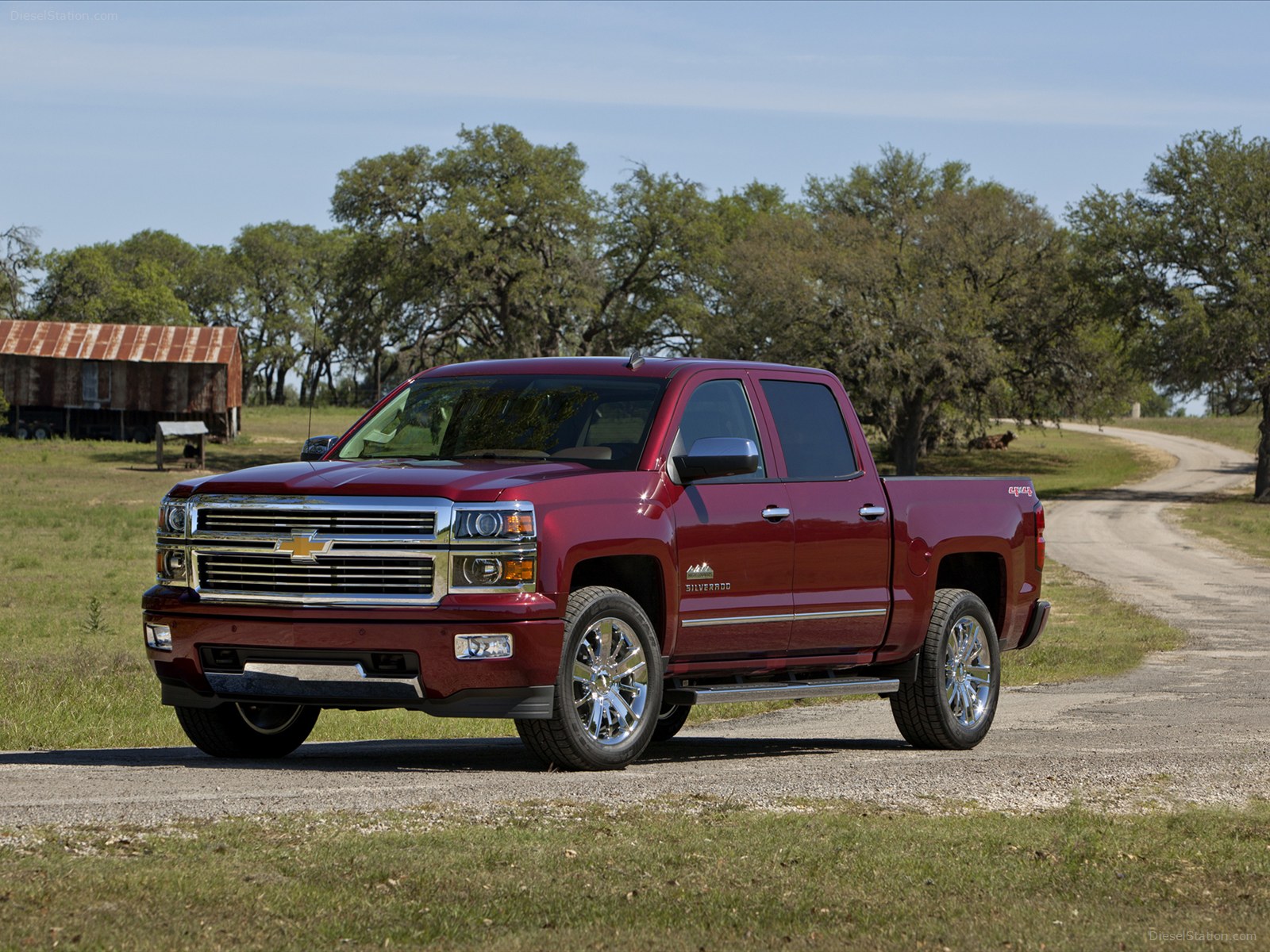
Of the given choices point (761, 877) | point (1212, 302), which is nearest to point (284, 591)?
point (761, 877)

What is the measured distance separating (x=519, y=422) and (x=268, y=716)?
2.17m

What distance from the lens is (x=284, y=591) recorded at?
317 inches

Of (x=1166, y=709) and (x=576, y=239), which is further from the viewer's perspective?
(x=576, y=239)

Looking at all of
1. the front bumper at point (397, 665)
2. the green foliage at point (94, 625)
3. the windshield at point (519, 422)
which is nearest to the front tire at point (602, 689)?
the front bumper at point (397, 665)

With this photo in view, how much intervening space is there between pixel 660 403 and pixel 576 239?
204 ft

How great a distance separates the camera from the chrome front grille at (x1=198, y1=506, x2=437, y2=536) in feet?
25.8

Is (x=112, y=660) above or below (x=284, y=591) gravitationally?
below

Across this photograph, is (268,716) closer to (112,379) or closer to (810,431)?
(810,431)

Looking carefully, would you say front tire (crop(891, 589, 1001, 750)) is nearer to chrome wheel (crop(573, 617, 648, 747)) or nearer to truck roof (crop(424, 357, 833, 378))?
truck roof (crop(424, 357, 833, 378))

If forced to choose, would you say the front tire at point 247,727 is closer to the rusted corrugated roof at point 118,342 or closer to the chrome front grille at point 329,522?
the chrome front grille at point 329,522

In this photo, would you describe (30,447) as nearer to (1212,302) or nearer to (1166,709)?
(1212,302)

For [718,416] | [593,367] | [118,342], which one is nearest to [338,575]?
[593,367]

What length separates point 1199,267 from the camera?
5684cm

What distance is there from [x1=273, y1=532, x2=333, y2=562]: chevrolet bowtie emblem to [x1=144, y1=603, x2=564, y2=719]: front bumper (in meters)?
0.26
